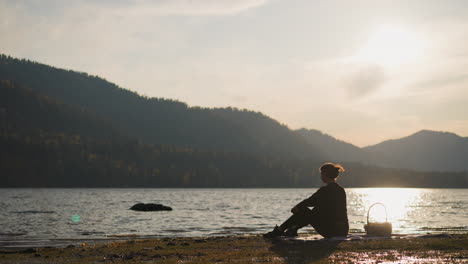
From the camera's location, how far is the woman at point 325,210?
19.7 metres

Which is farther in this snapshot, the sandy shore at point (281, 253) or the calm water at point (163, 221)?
the calm water at point (163, 221)

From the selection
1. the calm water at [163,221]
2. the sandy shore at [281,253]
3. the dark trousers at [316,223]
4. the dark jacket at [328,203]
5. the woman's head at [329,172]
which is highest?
the woman's head at [329,172]

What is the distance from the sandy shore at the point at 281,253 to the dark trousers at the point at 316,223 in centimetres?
80

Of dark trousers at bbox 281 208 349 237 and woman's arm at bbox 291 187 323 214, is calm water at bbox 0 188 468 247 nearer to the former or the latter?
dark trousers at bbox 281 208 349 237

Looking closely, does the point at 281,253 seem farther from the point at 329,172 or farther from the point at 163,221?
the point at 163,221

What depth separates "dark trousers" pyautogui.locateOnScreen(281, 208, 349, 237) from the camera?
20.0 m

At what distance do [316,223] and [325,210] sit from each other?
26.5 inches

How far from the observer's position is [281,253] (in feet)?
54.5

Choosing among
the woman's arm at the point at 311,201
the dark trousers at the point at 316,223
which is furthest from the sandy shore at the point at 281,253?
the woman's arm at the point at 311,201

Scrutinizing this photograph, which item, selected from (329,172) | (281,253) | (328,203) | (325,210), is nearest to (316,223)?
(325,210)

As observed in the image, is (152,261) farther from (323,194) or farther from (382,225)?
(382,225)

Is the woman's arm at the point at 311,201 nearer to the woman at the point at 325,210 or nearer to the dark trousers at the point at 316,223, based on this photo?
the woman at the point at 325,210

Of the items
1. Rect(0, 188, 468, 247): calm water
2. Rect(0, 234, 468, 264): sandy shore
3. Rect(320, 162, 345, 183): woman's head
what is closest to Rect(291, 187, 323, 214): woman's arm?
Rect(320, 162, 345, 183): woman's head

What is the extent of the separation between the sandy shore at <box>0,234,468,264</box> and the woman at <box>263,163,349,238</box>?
Result: 2.72ft
